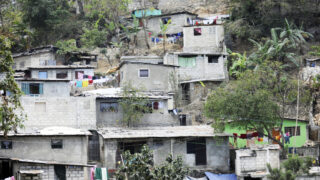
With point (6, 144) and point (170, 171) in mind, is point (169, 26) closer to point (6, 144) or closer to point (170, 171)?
point (6, 144)

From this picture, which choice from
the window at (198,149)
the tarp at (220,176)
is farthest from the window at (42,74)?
the tarp at (220,176)

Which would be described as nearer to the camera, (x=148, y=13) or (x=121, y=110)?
(x=121, y=110)

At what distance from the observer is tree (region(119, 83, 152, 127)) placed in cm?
3347

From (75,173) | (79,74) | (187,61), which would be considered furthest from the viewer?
(187,61)

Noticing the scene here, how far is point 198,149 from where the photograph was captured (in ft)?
104

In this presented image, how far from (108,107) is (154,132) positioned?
13.0 ft

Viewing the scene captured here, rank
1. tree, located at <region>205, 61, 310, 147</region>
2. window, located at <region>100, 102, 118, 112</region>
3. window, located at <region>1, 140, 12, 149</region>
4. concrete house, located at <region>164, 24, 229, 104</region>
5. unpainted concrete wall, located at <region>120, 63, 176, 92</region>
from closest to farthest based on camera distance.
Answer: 1. window, located at <region>1, 140, 12, 149</region>
2. tree, located at <region>205, 61, 310, 147</region>
3. window, located at <region>100, 102, 118, 112</region>
4. unpainted concrete wall, located at <region>120, 63, 176, 92</region>
5. concrete house, located at <region>164, 24, 229, 104</region>

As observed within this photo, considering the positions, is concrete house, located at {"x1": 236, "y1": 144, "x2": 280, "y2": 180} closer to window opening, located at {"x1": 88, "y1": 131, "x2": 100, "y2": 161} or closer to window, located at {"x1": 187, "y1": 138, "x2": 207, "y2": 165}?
window, located at {"x1": 187, "y1": 138, "x2": 207, "y2": 165}

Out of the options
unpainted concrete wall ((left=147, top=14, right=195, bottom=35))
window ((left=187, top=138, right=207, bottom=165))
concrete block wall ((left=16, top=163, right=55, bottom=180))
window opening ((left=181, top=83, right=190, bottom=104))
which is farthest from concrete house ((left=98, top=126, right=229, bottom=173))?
unpainted concrete wall ((left=147, top=14, right=195, bottom=35))

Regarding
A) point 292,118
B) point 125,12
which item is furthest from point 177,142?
point 125,12

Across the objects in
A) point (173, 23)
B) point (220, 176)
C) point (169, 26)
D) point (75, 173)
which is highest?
point (173, 23)

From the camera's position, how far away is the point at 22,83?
111 ft

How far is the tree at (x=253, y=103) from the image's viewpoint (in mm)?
30672

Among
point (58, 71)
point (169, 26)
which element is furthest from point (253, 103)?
point (169, 26)
